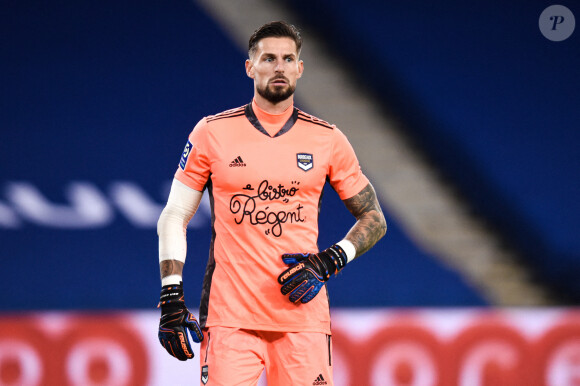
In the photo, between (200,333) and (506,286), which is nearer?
(200,333)

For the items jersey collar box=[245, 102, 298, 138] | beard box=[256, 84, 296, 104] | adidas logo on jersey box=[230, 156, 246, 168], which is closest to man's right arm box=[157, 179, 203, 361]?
adidas logo on jersey box=[230, 156, 246, 168]

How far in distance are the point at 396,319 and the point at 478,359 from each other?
0.55m

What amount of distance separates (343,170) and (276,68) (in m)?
0.50

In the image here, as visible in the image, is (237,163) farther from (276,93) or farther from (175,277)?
(175,277)

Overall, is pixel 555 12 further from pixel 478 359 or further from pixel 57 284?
pixel 57 284

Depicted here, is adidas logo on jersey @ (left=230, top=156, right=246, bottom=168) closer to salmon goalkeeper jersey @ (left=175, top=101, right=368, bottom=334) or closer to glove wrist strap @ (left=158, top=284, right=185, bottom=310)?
salmon goalkeeper jersey @ (left=175, top=101, right=368, bottom=334)

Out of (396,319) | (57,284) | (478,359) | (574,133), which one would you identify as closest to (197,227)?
(57,284)

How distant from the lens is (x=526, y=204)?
534cm

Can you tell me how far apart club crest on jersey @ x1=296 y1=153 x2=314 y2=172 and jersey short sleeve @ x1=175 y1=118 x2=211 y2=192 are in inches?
14.3

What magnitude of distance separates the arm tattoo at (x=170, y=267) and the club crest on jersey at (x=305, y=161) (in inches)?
24.3

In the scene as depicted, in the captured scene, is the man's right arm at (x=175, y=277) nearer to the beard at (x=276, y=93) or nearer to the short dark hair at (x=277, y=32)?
the beard at (x=276, y=93)

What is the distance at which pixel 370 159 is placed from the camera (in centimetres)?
536

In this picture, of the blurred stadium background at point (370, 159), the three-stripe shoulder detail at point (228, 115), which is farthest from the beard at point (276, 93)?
the blurred stadium background at point (370, 159)

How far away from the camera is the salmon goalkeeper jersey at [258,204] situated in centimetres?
314
